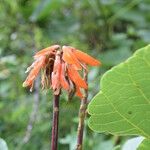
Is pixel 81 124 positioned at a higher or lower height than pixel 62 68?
lower

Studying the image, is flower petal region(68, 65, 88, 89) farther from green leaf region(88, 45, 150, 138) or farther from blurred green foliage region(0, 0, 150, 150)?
blurred green foliage region(0, 0, 150, 150)

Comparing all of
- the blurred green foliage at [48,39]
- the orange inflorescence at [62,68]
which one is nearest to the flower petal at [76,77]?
the orange inflorescence at [62,68]

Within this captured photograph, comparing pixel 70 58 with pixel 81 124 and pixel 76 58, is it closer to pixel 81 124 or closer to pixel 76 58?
pixel 76 58

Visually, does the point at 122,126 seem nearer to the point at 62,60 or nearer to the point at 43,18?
the point at 62,60

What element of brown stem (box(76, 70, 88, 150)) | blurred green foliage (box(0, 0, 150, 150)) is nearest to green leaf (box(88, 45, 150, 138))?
brown stem (box(76, 70, 88, 150))

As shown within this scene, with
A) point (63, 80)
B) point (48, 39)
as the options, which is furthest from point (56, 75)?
point (48, 39)
